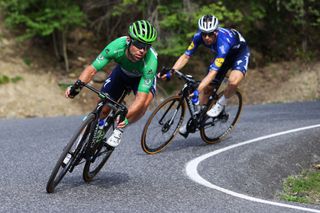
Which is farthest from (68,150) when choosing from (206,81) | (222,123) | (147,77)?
(222,123)

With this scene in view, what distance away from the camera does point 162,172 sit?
24.6 feet

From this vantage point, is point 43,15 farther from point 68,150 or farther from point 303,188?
point 68,150

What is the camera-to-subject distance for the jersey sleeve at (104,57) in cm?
651

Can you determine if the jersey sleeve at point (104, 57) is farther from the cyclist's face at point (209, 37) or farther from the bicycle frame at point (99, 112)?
the cyclist's face at point (209, 37)

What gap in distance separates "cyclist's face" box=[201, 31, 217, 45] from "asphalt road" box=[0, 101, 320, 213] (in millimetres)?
1821

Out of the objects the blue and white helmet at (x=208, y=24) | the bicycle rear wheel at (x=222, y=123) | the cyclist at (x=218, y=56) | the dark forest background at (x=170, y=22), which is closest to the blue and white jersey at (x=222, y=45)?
the cyclist at (x=218, y=56)

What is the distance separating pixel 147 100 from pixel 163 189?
1214 mm

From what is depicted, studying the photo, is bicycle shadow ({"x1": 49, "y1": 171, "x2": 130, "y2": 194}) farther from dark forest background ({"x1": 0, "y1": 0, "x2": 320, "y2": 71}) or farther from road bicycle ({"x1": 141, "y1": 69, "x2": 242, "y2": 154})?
dark forest background ({"x1": 0, "y1": 0, "x2": 320, "y2": 71})

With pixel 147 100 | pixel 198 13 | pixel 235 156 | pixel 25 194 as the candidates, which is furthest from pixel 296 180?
pixel 198 13

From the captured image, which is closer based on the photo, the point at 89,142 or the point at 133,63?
the point at 89,142

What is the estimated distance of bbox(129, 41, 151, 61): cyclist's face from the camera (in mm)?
6461

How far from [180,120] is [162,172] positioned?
1741mm

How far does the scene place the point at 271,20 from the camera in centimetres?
2341

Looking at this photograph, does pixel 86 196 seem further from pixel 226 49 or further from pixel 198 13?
pixel 198 13
